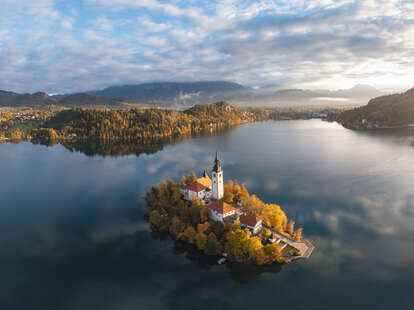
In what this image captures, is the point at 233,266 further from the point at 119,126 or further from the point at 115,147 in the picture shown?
the point at 119,126

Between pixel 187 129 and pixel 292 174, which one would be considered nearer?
pixel 292 174

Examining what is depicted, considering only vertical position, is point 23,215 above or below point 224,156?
below

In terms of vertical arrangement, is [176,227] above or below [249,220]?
below

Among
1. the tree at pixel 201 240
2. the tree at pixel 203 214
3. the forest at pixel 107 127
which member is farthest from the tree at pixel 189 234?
the forest at pixel 107 127

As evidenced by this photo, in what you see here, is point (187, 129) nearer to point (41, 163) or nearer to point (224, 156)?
point (224, 156)

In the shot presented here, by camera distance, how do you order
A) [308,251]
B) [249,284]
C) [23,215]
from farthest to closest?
[23,215] < [308,251] < [249,284]

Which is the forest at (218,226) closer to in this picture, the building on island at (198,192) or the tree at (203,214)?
the tree at (203,214)

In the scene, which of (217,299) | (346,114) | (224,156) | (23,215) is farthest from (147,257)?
(346,114)

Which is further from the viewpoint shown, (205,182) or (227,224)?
(205,182)

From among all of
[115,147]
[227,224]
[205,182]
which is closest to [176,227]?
[227,224]
